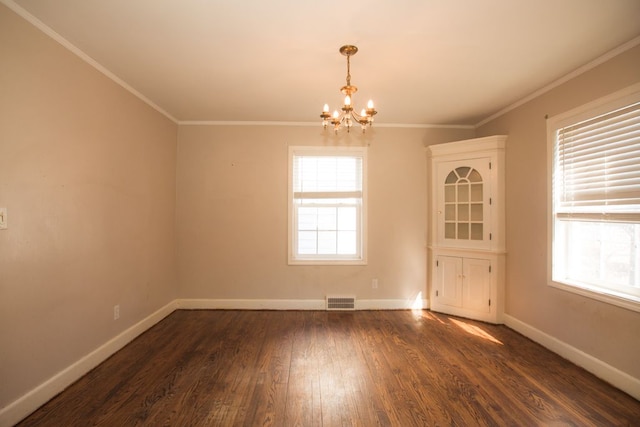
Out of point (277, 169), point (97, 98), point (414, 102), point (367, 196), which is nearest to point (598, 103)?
point (414, 102)

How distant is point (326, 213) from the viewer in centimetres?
401

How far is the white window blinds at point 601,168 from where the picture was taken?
2.14 metres

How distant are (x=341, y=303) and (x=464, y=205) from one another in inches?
81.3

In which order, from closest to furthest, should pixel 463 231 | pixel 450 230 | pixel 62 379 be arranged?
pixel 62 379
pixel 463 231
pixel 450 230

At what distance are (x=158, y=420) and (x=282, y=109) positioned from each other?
3118 mm

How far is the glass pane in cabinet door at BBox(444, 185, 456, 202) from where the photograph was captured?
3.77 meters

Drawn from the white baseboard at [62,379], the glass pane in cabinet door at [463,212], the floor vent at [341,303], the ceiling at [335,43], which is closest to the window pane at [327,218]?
the floor vent at [341,303]

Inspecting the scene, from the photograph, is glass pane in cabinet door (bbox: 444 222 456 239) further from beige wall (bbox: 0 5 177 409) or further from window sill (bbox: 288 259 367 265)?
beige wall (bbox: 0 5 177 409)

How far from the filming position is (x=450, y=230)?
12.4 feet

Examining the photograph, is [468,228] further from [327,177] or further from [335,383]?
[335,383]

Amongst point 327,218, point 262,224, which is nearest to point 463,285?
point 327,218

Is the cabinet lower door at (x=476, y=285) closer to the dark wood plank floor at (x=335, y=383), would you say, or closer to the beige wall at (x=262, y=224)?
the dark wood plank floor at (x=335, y=383)

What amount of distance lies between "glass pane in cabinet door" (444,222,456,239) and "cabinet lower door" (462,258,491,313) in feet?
1.12

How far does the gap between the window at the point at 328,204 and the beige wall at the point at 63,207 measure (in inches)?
Answer: 72.8
